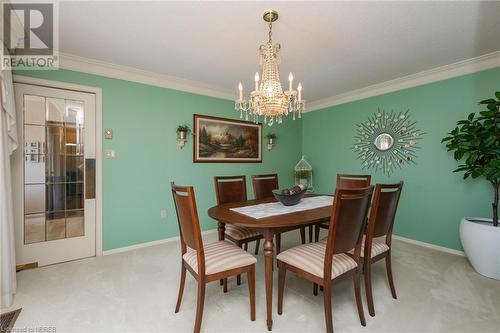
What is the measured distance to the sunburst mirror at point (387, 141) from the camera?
3269 millimetres

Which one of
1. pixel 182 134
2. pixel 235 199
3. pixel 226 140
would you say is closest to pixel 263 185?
pixel 235 199

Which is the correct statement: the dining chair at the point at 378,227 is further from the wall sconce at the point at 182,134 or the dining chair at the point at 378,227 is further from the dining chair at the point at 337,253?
the wall sconce at the point at 182,134

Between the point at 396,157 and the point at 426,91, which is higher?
the point at 426,91

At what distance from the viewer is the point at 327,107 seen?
4.39 m

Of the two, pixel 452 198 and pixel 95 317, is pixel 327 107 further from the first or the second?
pixel 95 317

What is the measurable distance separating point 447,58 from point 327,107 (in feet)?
6.30

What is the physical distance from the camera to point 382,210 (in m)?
1.82

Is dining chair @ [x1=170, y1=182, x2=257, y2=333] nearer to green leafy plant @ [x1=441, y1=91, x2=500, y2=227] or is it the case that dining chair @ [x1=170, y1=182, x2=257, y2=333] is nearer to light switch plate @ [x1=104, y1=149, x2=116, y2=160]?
light switch plate @ [x1=104, y1=149, x2=116, y2=160]

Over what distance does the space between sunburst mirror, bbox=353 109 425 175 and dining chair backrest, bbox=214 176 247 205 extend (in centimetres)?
229

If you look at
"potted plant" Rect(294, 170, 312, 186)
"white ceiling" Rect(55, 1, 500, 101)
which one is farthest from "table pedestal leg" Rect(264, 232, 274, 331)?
"potted plant" Rect(294, 170, 312, 186)

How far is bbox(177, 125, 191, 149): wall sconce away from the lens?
3.31 metres

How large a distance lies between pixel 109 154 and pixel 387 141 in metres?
3.97

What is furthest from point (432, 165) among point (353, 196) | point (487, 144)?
point (353, 196)

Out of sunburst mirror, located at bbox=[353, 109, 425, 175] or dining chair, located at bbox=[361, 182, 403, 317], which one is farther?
sunburst mirror, located at bbox=[353, 109, 425, 175]
